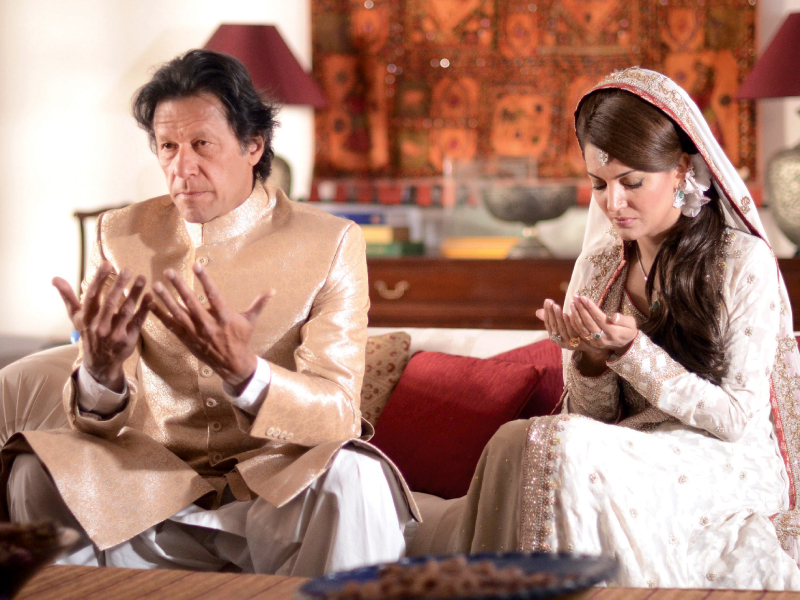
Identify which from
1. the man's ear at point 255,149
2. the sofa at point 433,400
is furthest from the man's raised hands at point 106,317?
the sofa at point 433,400

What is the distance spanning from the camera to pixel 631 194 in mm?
1979

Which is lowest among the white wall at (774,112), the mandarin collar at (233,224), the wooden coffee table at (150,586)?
the wooden coffee table at (150,586)

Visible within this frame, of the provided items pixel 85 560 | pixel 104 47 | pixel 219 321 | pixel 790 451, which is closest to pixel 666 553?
pixel 790 451

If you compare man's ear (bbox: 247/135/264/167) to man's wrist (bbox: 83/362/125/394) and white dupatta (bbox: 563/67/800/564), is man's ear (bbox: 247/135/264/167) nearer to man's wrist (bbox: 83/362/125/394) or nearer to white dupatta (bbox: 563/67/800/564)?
man's wrist (bbox: 83/362/125/394)

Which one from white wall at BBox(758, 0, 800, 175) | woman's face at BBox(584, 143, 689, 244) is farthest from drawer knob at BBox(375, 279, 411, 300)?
woman's face at BBox(584, 143, 689, 244)

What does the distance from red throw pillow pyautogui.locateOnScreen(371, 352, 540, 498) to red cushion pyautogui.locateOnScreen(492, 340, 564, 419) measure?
0.12ft

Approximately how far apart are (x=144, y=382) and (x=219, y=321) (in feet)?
1.74

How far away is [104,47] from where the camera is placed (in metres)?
4.25

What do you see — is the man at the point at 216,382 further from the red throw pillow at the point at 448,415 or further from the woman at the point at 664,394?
Answer: the red throw pillow at the point at 448,415

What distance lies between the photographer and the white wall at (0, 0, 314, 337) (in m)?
4.20

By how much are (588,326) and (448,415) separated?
0.64 metres

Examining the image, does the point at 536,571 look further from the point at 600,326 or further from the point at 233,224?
the point at 233,224

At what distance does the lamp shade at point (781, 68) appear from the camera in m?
3.48

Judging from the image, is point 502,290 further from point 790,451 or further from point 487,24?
point 790,451
